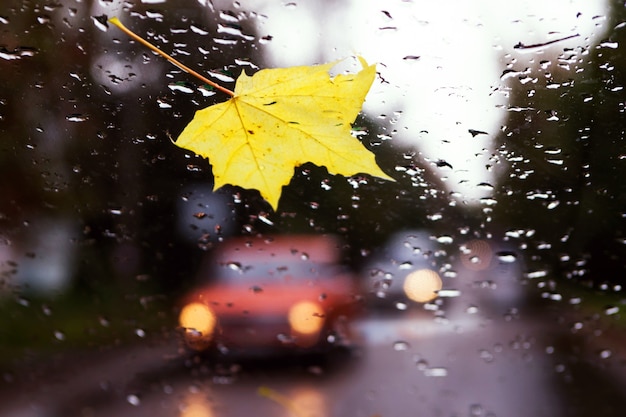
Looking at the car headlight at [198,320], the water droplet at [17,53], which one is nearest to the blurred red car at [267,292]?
the car headlight at [198,320]

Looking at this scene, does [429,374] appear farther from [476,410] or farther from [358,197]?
[358,197]

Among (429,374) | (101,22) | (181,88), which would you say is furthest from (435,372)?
(101,22)

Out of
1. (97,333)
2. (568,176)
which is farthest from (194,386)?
(568,176)

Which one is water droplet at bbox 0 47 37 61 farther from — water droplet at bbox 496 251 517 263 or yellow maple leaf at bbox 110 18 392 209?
water droplet at bbox 496 251 517 263

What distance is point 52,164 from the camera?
527mm

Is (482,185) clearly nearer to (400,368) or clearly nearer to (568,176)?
(568,176)

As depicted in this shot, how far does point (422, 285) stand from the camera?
0.57 meters

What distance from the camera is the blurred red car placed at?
0.54 m

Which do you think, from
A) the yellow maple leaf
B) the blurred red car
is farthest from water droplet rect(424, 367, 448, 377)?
the yellow maple leaf

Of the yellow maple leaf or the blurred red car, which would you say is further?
the blurred red car

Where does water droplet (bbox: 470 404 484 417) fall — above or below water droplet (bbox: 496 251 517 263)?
below

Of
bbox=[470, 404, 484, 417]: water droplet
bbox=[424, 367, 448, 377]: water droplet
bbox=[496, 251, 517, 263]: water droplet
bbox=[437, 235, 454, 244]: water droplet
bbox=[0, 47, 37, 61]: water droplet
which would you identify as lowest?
bbox=[470, 404, 484, 417]: water droplet

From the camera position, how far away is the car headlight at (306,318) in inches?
21.9

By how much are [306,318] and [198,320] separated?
13 centimetres
